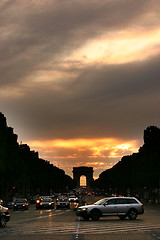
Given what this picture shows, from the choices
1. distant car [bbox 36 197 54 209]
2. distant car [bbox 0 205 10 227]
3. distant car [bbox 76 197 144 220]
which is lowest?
distant car [bbox 0 205 10 227]

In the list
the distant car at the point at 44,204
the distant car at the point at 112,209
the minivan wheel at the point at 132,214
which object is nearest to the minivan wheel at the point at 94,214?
the distant car at the point at 112,209

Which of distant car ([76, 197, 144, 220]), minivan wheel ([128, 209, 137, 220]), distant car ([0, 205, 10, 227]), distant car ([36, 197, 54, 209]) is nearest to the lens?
distant car ([0, 205, 10, 227])

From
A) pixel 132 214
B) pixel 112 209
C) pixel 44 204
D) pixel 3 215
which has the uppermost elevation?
pixel 44 204

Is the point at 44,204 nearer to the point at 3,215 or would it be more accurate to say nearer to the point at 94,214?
the point at 94,214

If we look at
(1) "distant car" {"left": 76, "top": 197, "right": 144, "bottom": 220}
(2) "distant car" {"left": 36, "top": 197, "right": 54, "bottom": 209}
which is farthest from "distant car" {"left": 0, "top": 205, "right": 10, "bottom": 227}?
(2) "distant car" {"left": 36, "top": 197, "right": 54, "bottom": 209}

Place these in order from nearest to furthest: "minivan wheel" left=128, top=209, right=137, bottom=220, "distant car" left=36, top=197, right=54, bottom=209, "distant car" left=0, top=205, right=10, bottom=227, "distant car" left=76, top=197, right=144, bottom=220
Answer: "distant car" left=0, top=205, right=10, bottom=227 < "distant car" left=76, top=197, right=144, bottom=220 < "minivan wheel" left=128, top=209, right=137, bottom=220 < "distant car" left=36, top=197, right=54, bottom=209

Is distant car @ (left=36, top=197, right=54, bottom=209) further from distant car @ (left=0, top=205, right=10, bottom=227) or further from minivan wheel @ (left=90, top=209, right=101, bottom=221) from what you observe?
distant car @ (left=0, top=205, right=10, bottom=227)

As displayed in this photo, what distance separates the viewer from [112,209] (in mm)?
39750

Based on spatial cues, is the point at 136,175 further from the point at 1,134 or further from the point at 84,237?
the point at 84,237

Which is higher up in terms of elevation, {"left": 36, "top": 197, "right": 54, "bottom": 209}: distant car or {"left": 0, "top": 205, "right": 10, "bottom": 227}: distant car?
{"left": 36, "top": 197, "right": 54, "bottom": 209}: distant car

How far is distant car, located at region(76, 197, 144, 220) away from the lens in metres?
39.2

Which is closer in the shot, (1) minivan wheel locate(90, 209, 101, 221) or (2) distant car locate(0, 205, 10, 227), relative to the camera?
(2) distant car locate(0, 205, 10, 227)

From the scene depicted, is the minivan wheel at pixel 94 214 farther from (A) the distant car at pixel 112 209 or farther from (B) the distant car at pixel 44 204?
(B) the distant car at pixel 44 204

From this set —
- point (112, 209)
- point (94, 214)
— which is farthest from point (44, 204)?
point (94, 214)
